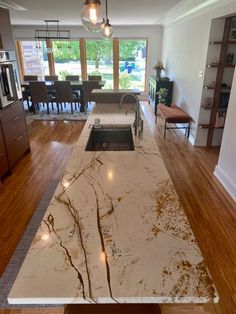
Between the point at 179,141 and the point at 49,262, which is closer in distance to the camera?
the point at 49,262

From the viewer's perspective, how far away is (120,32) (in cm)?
786

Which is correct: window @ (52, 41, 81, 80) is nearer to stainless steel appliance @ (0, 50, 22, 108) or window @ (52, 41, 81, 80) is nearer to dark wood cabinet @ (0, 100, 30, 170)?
stainless steel appliance @ (0, 50, 22, 108)

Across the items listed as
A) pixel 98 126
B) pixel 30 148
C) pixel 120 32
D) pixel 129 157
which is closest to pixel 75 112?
pixel 30 148

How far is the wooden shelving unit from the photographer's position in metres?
3.75

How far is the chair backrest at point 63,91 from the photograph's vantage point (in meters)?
6.13

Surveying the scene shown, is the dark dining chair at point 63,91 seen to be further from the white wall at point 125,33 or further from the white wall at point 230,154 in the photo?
the white wall at point 230,154

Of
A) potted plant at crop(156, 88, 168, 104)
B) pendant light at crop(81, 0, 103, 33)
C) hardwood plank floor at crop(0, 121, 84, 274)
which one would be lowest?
hardwood plank floor at crop(0, 121, 84, 274)

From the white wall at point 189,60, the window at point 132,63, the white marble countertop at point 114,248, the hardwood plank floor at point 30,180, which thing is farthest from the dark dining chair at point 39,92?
the white marble countertop at point 114,248

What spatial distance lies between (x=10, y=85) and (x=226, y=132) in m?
3.11

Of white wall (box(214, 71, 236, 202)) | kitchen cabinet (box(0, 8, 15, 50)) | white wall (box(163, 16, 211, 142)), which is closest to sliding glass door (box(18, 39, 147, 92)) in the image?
white wall (box(163, 16, 211, 142))

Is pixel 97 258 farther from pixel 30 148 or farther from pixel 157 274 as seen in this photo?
pixel 30 148

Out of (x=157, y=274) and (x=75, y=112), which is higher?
(x=157, y=274)

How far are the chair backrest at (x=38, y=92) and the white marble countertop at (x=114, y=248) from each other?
5.29 meters

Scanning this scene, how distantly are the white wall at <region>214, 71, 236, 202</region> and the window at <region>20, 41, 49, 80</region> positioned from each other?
7221mm
